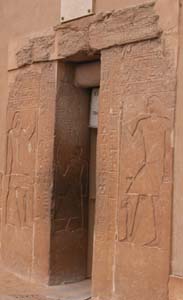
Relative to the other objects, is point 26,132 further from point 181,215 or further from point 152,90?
point 181,215

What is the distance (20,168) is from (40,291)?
1219 millimetres

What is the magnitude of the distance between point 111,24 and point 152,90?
718mm

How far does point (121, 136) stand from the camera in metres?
3.98

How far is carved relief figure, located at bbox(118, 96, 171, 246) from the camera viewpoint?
12.1 ft

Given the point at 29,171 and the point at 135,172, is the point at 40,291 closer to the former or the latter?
the point at 29,171

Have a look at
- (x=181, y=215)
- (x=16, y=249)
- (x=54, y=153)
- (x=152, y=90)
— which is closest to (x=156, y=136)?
(x=152, y=90)

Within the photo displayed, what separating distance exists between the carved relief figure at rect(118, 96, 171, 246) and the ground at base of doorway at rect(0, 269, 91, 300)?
0.88 meters

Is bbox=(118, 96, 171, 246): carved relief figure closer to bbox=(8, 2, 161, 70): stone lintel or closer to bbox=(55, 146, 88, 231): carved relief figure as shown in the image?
bbox=(8, 2, 161, 70): stone lintel

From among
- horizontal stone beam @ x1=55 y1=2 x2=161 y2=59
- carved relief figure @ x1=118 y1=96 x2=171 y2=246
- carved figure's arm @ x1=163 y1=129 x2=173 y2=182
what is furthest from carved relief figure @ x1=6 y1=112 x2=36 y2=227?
carved figure's arm @ x1=163 y1=129 x2=173 y2=182

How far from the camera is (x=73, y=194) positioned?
479 centimetres

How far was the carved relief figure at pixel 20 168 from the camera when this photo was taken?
16.2 feet

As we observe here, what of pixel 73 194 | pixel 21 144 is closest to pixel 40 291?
pixel 73 194

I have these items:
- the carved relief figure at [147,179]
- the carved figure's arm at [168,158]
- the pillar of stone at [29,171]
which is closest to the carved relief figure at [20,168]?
the pillar of stone at [29,171]

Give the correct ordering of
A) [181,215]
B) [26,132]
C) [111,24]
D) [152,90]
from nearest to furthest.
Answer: [181,215], [152,90], [111,24], [26,132]
